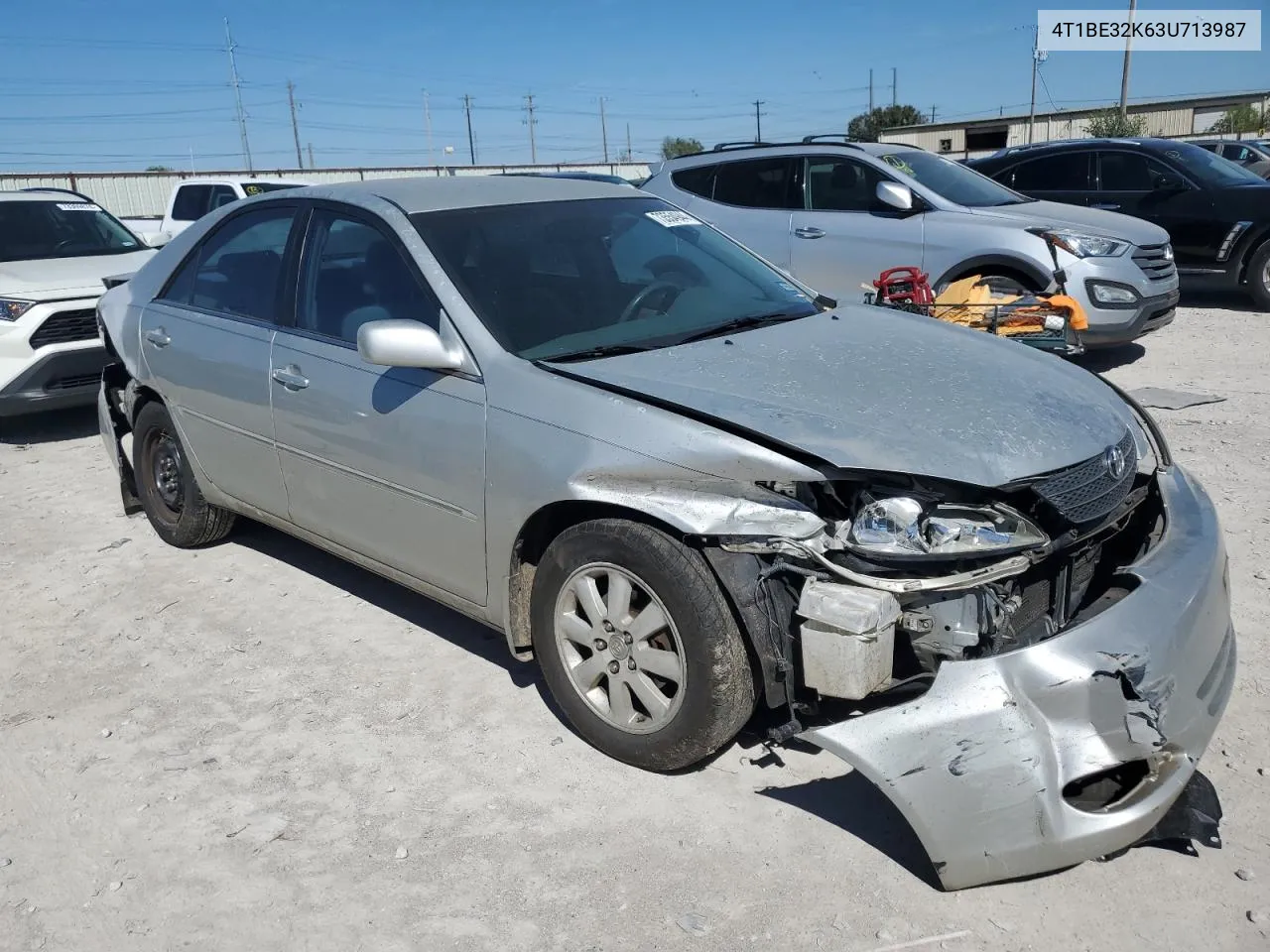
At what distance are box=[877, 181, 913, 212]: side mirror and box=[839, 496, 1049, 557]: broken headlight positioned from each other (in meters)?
5.86

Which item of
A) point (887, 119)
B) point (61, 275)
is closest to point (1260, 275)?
point (61, 275)

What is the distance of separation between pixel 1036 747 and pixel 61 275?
25.4ft

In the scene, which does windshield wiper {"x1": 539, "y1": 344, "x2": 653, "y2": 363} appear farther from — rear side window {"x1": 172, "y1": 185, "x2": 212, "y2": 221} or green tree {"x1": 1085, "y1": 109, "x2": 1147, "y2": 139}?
green tree {"x1": 1085, "y1": 109, "x2": 1147, "y2": 139}

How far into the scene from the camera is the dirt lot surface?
8.57 ft

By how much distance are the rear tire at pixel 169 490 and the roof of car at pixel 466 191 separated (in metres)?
1.36

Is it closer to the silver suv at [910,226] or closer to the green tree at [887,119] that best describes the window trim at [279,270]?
the silver suv at [910,226]

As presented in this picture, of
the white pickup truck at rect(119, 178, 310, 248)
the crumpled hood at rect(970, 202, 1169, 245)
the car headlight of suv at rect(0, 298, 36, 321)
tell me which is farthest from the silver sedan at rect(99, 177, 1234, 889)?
the white pickup truck at rect(119, 178, 310, 248)

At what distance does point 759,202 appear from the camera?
360 inches

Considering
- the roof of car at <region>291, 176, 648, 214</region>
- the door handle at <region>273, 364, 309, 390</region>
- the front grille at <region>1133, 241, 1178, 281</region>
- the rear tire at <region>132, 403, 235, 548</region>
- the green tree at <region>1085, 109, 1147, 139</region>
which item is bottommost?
the rear tire at <region>132, 403, 235, 548</region>

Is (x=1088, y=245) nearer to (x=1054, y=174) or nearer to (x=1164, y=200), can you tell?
(x=1164, y=200)

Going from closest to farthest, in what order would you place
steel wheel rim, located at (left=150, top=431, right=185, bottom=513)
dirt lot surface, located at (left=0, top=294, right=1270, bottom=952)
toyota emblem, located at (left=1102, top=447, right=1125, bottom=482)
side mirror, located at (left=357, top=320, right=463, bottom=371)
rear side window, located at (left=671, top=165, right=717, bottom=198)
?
dirt lot surface, located at (left=0, top=294, right=1270, bottom=952), toyota emblem, located at (left=1102, top=447, right=1125, bottom=482), side mirror, located at (left=357, top=320, right=463, bottom=371), steel wheel rim, located at (left=150, top=431, right=185, bottom=513), rear side window, located at (left=671, top=165, right=717, bottom=198)

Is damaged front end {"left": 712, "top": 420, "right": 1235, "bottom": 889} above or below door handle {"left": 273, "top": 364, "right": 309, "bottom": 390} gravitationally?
below

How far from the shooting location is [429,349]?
3328 millimetres

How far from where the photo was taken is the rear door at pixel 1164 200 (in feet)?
→ 34.0
